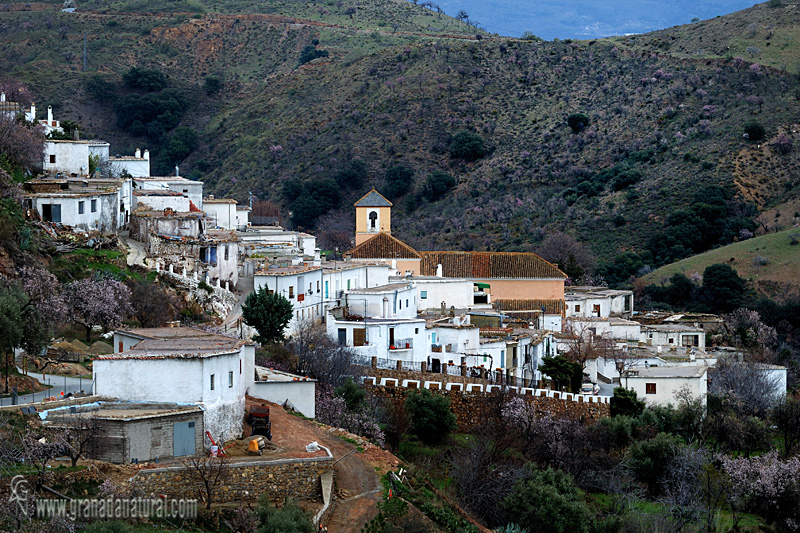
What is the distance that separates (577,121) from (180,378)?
248ft

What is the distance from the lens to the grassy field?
6962 centimetres

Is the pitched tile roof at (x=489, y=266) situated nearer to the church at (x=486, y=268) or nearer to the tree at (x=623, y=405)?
the church at (x=486, y=268)

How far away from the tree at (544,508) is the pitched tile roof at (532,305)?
82.2 feet

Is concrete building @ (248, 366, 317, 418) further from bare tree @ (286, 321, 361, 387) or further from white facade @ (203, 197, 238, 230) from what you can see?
white facade @ (203, 197, 238, 230)

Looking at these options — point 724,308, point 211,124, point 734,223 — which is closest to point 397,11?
point 211,124

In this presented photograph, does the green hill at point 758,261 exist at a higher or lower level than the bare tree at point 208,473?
higher

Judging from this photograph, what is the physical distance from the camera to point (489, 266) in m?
57.2

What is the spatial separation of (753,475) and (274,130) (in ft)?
241

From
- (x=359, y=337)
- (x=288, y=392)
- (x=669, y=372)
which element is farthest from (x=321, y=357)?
(x=669, y=372)

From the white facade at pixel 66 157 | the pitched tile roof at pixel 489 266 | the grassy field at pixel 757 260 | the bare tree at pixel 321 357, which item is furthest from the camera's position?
the grassy field at pixel 757 260

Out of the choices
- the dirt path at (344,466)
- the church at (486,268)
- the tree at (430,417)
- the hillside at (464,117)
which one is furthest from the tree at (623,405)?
the hillside at (464,117)

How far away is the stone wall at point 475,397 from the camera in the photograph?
3588cm

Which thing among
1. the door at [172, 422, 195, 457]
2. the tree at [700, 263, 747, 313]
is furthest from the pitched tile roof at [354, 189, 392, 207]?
the door at [172, 422, 195, 457]

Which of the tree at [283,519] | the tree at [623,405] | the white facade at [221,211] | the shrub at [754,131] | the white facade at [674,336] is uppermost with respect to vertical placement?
the shrub at [754,131]
